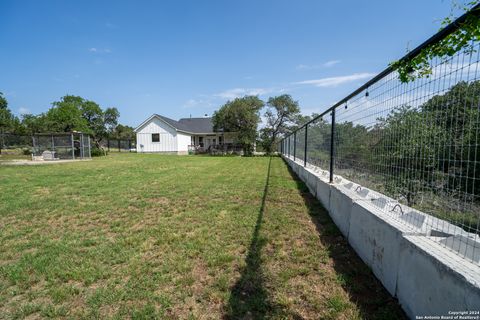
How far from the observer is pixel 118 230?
10.9 ft

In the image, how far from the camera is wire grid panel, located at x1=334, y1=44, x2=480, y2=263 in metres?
1.37

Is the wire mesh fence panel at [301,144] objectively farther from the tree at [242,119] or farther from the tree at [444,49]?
the tree at [242,119]

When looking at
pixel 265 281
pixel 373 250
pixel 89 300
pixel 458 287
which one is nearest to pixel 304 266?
pixel 265 281

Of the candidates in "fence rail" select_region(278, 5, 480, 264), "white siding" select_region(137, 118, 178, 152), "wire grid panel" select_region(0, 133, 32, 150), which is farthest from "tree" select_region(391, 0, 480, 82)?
"wire grid panel" select_region(0, 133, 32, 150)

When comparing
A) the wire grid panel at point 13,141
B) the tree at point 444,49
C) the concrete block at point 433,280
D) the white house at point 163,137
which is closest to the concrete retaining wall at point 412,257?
the concrete block at point 433,280

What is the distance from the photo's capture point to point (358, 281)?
78.9 inches

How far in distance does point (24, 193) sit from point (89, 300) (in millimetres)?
5510

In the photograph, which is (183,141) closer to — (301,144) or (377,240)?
(301,144)

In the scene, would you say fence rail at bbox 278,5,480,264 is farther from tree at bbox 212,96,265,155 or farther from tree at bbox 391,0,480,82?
tree at bbox 212,96,265,155

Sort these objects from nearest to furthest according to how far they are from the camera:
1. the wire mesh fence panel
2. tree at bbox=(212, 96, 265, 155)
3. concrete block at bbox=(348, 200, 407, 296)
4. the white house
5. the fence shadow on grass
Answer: the fence shadow on grass, concrete block at bbox=(348, 200, 407, 296), the wire mesh fence panel, tree at bbox=(212, 96, 265, 155), the white house

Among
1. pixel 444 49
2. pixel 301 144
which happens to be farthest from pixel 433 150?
pixel 301 144

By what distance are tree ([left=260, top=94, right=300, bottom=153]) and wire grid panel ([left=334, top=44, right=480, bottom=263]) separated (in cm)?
2106

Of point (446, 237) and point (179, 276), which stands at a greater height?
point (446, 237)

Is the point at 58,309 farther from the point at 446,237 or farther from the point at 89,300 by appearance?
the point at 446,237
